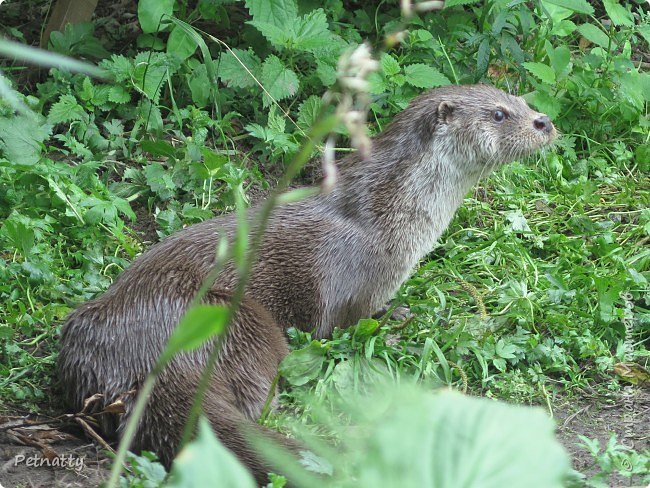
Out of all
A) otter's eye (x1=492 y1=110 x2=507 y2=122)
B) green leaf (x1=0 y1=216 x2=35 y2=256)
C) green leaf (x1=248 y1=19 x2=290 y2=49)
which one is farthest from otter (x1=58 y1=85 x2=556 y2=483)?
green leaf (x1=248 y1=19 x2=290 y2=49)

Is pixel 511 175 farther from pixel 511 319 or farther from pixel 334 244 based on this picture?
pixel 334 244

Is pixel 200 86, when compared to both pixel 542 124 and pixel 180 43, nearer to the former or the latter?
pixel 180 43

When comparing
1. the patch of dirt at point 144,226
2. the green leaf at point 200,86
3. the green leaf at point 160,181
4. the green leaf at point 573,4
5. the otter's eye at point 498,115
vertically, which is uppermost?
the green leaf at point 573,4

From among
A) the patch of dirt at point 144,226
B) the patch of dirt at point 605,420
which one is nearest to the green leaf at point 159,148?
the patch of dirt at point 144,226

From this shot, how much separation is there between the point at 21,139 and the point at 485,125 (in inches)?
71.1

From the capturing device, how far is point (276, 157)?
169 inches

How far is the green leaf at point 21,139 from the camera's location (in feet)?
12.4

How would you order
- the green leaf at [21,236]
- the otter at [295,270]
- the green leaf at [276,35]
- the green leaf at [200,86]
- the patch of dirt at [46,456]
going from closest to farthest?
1. the patch of dirt at [46,456]
2. the otter at [295,270]
3. the green leaf at [21,236]
4. the green leaf at [276,35]
5. the green leaf at [200,86]

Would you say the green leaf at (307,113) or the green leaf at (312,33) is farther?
the green leaf at (307,113)

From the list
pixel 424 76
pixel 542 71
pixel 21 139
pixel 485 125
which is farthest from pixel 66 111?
pixel 542 71

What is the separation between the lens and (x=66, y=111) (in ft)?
13.6

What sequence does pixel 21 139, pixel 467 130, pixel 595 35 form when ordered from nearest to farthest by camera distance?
pixel 467 130 < pixel 21 139 < pixel 595 35

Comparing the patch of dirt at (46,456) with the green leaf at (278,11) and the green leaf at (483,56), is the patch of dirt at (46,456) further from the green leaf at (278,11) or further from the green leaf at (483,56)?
the green leaf at (483,56)

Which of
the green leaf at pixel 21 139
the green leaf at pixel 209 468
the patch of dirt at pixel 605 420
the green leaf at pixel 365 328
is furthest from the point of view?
the green leaf at pixel 21 139
